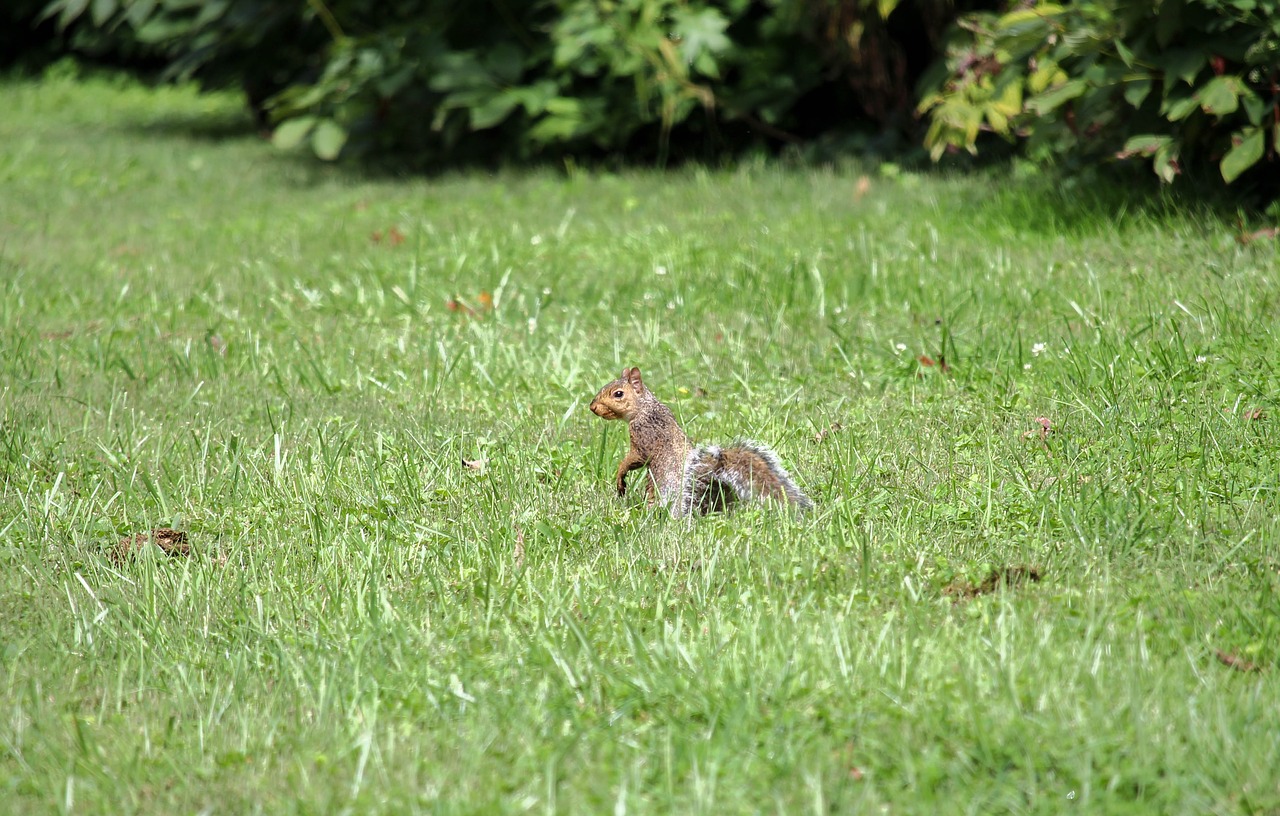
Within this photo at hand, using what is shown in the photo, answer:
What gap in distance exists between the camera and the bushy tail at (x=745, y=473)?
3812mm

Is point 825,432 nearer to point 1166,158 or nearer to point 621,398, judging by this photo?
point 621,398

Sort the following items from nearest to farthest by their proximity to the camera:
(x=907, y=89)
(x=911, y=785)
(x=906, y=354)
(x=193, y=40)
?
(x=911, y=785)
(x=906, y=354)
(x=907, y=89)
(x=193, y=40)

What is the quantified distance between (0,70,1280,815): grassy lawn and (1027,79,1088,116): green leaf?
604mm

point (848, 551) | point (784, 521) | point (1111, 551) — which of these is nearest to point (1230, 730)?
point (1111, 551)

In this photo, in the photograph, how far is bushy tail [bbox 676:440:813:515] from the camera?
3812mm

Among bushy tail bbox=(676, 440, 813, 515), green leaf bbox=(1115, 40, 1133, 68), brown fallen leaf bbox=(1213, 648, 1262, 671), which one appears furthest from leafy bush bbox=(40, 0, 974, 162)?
→ brown fallen leaf bbox=(1213, 648, 1262, 671)

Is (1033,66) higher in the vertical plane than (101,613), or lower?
higher

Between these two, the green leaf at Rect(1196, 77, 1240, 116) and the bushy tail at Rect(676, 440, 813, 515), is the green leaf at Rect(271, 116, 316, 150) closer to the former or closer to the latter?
the green leaf at Rect(1196, 77, 1240, 116)

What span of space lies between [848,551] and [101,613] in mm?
2006

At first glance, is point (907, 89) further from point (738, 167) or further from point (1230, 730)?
point (1230, 730)

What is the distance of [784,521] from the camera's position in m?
3.72

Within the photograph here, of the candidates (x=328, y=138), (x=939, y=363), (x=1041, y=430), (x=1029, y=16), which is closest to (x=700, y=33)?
(x=1029, y=16)

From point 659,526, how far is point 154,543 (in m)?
1.51

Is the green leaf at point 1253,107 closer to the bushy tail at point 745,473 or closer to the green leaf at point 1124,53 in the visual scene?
the green leaf at point 1124,53
